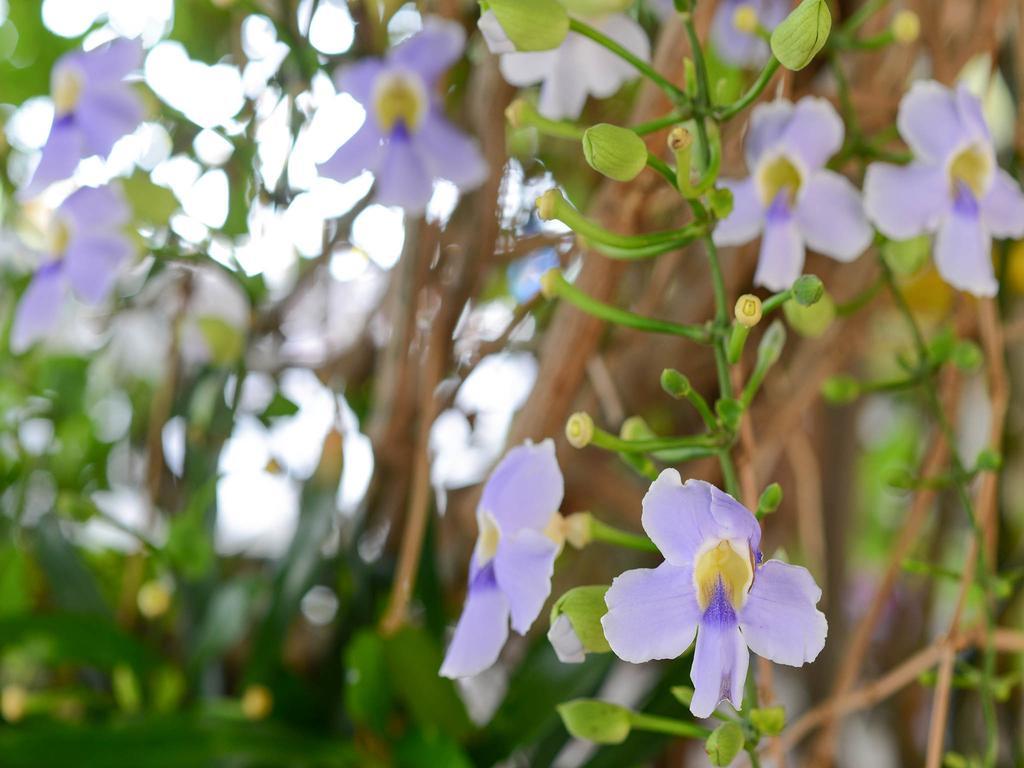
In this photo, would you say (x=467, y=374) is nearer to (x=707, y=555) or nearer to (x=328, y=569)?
(x=328, y=569)

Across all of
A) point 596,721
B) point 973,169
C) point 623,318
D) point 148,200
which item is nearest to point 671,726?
point 596,721

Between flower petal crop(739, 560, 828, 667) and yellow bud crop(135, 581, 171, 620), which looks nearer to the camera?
flower petal crop(739, 560, 828, 667)

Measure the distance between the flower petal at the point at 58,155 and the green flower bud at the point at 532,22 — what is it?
253 mm

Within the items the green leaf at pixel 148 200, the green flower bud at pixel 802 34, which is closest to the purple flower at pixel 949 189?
the green flower bud at pixel 802 34

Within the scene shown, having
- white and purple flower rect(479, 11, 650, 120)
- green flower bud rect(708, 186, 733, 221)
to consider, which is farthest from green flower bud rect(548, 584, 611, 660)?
white and purple flower rect(479, 11, 650, 120)

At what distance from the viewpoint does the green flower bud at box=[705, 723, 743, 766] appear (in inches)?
10.3

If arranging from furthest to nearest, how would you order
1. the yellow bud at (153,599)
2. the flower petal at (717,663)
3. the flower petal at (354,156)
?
the yellow bud at (153,599), the flower petal at (354,156), the flower petal at (717,663)

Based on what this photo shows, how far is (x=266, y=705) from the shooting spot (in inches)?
21.6

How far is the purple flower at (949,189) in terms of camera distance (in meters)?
0.37

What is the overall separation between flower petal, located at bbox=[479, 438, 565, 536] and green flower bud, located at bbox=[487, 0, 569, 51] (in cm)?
13

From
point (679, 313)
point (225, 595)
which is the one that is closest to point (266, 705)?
point (225, 595)

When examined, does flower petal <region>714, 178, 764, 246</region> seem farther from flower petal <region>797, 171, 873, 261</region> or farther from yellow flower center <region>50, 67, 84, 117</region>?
yellow flower center <region>50, 67, 84, 117</region>

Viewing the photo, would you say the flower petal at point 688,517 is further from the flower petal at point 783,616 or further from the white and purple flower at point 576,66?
the white and purple flower at point 576,66

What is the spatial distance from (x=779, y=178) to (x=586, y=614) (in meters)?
0.18
